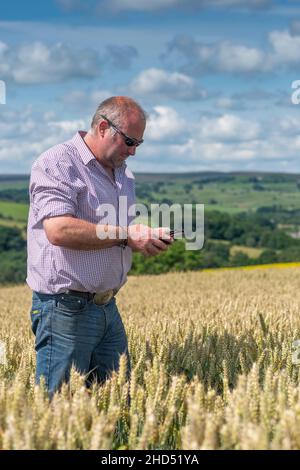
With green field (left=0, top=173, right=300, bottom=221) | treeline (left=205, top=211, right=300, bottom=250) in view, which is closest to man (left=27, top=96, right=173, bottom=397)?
treeline (left=205, top=211, right=300, bottom=250)

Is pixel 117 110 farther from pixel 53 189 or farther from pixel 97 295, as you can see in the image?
pixel 97 295

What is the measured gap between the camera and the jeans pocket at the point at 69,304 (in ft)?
15.5

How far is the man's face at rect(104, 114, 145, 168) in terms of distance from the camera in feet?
15.3

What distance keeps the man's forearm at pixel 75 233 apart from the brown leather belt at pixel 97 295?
0.38 metres

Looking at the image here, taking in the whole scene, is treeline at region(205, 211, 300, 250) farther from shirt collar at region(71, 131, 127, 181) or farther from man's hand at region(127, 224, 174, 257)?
man's hand at region(127, 224, 174, 257)

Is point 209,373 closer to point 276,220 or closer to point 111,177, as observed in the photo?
point 111,177

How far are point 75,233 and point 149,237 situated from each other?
480 mm

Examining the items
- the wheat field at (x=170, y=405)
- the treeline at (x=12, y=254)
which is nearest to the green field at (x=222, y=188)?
the treeline at (x=12, y=254)

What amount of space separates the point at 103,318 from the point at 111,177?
0.95m

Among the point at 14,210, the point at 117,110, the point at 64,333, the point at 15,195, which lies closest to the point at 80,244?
the point at 64,333

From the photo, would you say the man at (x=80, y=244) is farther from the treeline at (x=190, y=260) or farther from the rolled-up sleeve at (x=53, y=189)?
the treeline at (x=190, y=260)

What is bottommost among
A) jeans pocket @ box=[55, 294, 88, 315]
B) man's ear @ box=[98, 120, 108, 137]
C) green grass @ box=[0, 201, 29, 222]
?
jeans pocket @ box=[55, 294, 88, 315]

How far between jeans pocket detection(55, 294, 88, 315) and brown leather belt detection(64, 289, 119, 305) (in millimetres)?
34
